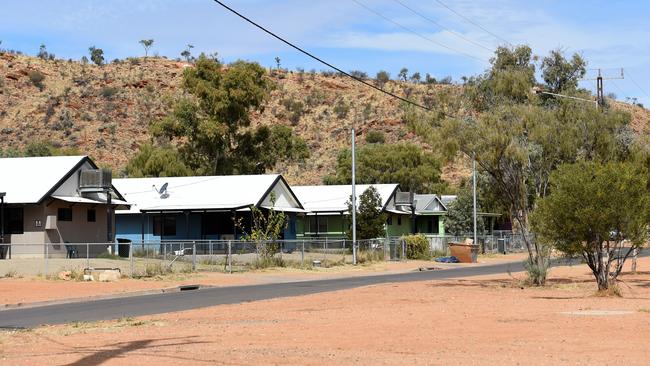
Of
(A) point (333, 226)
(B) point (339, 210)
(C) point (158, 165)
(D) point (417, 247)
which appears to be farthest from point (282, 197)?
(C) point (158, 165)

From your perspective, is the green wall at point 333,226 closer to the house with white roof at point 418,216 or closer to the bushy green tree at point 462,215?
the house with white roof at point 418,216

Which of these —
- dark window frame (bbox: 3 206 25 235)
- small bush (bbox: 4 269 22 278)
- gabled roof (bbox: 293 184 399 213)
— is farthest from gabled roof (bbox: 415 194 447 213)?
small bush (bbox: 4 269 22 278)

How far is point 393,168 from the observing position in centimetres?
8925

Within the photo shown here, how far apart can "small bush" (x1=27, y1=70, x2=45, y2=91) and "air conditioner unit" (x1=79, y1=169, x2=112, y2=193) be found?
6681 cm

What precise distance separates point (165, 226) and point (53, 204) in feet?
38.2

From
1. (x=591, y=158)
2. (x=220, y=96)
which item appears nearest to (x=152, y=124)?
(x=220, y=96)

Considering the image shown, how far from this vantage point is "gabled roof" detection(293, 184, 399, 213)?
65.0 meters

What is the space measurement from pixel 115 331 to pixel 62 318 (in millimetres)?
4185

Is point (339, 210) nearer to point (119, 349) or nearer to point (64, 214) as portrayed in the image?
point (64, 214)

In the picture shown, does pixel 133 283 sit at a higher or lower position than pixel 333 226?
lower

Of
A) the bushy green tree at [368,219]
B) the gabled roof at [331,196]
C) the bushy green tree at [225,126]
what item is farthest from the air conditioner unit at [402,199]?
the bushy green tree at [225,126]

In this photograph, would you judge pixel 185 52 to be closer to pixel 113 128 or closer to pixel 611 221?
pixel 113 128

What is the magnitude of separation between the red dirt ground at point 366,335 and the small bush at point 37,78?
9200 centimetres

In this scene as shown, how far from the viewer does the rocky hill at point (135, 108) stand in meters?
102
